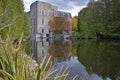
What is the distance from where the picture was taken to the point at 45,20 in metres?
64.2

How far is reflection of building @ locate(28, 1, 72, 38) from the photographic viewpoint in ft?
205

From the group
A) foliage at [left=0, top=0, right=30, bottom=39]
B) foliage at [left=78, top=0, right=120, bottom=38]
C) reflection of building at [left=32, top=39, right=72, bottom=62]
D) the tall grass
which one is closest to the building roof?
foliage at [left=78, top=0, right=120, bottom=38]

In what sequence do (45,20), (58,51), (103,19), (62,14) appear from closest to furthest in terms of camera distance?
1. (58,51)
2. (103,19)
3. (45,20)
4. (62,14)

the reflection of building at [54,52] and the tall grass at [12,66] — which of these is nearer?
the tall grass at [12,66]

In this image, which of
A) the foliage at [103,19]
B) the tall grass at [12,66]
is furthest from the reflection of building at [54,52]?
the foliage at [103,19]

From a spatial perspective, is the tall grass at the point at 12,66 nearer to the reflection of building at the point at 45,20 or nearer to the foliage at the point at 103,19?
the foliage at the point at 103,19

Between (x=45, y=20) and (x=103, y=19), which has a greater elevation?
(x=45, y=20)

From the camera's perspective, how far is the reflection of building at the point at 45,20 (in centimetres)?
6259

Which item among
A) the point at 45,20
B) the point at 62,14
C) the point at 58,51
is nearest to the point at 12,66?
the point at 58,51

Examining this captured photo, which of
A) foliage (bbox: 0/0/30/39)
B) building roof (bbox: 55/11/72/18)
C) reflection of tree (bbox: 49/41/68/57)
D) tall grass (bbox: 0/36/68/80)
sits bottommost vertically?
reflection of tree (bbox: 49/41/68/57)

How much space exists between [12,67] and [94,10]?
50.5 m

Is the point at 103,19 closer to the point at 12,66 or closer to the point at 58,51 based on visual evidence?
the point at 58,51

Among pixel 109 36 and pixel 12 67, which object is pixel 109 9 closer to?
pixel 109 36

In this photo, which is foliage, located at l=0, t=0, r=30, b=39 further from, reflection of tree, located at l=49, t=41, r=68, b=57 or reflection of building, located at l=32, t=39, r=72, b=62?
reflection of tree, located at l=49, t=41, r=68, b=57
